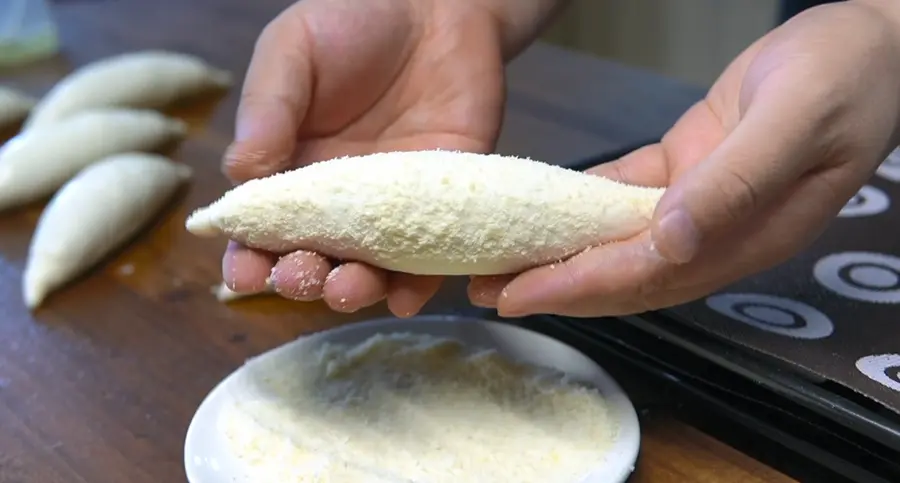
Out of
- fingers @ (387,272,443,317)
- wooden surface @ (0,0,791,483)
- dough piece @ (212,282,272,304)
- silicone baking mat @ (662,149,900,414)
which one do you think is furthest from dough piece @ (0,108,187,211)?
silicone baking mat @ (662,149,900,414)

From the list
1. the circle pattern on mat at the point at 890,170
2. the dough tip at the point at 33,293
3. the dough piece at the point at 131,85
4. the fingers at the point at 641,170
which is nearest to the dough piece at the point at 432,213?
the fingers at the point at 641,170

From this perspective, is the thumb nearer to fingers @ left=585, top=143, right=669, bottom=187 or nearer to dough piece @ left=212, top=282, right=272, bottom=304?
fingers @ left=585, top=143, right=669, bottom=187

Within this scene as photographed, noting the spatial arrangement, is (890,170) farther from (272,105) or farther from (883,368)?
(272,105)

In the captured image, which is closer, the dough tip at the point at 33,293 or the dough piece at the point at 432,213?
the dough piece at the point at 432,213

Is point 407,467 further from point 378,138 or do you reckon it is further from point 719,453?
point 378,138

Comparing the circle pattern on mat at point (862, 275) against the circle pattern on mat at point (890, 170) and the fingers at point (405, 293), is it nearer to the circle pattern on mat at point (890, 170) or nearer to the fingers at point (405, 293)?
the circle pattern on mat at point (890, 170)
